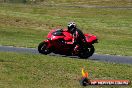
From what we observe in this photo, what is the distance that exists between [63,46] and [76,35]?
972 mm

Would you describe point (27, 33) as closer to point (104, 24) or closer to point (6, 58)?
point (104, 24)

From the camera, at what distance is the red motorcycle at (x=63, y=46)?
73.5ft

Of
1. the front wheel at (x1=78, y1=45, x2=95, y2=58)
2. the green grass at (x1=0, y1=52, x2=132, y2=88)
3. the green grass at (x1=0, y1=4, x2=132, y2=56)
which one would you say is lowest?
the green grass at (x1=0, y1=4, x2=132, y2=56)

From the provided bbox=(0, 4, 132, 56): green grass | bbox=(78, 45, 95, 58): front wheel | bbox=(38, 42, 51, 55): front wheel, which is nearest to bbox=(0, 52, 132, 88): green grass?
bbox=(38, 42, 51, 55): front wheel

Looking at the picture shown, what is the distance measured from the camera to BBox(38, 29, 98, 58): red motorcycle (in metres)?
22.4

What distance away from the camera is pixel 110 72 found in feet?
55.9

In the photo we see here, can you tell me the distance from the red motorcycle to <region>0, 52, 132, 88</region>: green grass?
2199 millimetres

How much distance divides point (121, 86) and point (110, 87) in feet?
1.55

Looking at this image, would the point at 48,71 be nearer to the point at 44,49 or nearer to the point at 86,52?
the point at 44,49

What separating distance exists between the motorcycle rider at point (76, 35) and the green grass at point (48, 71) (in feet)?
9.38

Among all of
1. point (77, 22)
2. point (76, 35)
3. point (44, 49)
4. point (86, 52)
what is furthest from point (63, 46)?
point (77, 22)

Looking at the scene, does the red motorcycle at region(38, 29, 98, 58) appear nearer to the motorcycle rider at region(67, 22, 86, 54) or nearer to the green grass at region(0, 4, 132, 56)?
the motorcycle rider at region(67, 22, 86, 54)

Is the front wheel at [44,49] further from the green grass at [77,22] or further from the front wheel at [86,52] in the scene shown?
the green grass at [77,22]

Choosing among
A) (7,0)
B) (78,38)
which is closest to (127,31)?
(78,38)
